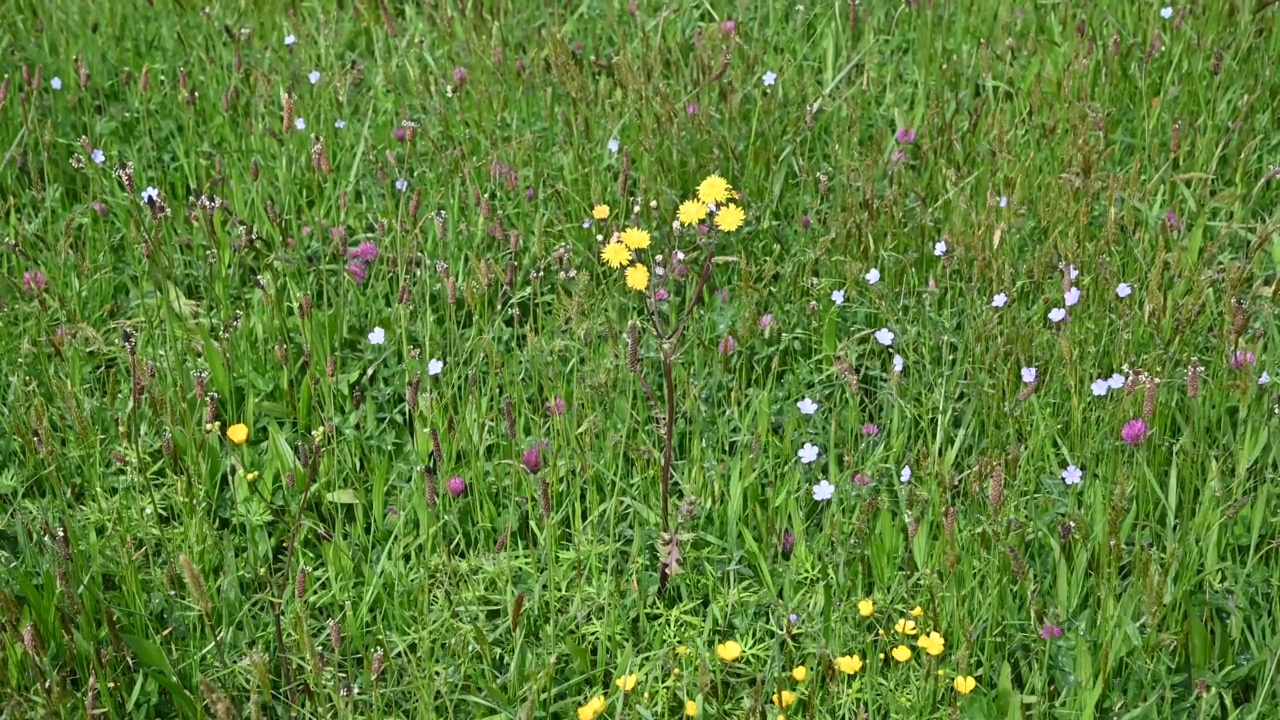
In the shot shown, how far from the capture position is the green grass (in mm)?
2148

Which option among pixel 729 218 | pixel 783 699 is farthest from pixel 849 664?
pixel 729 218

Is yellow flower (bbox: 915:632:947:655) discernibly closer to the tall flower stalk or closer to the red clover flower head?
the tall flower stalk

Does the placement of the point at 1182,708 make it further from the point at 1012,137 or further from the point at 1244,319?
the point at 1012,137

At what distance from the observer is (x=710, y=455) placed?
8.17ft

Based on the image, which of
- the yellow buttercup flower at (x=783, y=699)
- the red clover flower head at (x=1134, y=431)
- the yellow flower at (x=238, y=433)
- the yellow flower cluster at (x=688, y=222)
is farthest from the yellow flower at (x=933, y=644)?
the yellow flower at (x=238, y=433)

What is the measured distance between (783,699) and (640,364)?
37.2 inches

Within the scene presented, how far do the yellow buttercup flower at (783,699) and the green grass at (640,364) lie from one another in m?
0.03

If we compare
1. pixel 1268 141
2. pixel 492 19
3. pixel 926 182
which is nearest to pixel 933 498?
pixel 926 182

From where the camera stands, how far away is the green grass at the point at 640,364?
2.15 metres

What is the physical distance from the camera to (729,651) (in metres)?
2.12

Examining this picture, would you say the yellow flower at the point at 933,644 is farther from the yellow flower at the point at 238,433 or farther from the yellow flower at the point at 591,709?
the yellow flower at the point at 238,433

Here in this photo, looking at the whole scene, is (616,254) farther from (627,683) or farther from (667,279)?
(627,683)

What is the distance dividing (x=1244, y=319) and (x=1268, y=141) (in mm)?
1056

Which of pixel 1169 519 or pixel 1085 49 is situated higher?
pixel 1085 49
